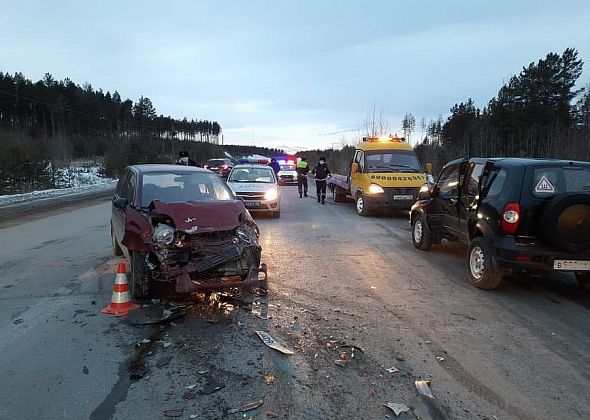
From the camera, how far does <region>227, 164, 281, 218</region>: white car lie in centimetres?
1357

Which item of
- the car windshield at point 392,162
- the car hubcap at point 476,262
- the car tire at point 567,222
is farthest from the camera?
the car windshield at point 392,162

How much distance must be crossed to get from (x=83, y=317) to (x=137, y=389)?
1.95 metres

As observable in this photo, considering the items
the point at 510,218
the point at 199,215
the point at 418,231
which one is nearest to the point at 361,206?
the point at 418,231

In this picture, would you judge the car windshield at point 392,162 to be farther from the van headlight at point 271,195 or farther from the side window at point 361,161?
the van headlight at point 271,195

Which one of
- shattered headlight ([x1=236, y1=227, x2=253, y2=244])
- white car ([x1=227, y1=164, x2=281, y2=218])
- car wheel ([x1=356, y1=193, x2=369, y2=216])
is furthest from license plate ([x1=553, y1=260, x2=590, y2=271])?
white car ([x1=227, y1=164, x2=281, y2=218])

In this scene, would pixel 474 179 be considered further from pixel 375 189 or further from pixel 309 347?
pixel 375 189

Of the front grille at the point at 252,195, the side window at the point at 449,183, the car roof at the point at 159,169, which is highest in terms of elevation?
the car roof at the point at 159,169

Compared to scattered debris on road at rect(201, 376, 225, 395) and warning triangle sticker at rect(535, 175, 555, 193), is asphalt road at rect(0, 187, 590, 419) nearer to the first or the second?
scattered debris on road at rect(201, 376, 225, 395)

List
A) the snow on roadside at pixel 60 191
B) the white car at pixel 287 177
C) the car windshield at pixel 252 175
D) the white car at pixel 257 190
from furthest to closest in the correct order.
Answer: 1. the white car at pixel 287 177
2. the snow on roadside at pixel 60 191
3. the car windshield at pixel 252 175
4. the white car at pixel 257 190

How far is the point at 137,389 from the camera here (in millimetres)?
3525

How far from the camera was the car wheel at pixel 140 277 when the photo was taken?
550 cm

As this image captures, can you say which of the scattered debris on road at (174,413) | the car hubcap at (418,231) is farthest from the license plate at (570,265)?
the scattered debris on road at (174,413)

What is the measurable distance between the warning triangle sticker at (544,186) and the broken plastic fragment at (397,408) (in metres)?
3.70

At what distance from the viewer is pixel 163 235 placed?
546 cm
